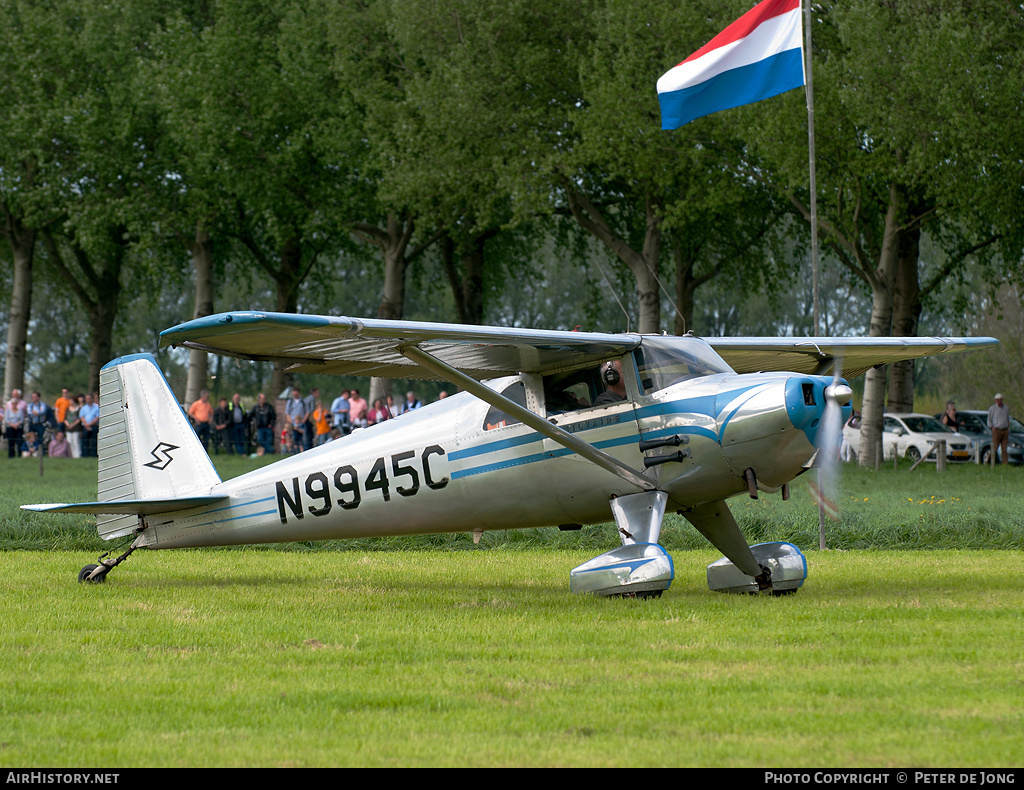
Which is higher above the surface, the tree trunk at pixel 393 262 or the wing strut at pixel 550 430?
the tree trunk at pixel 393 262

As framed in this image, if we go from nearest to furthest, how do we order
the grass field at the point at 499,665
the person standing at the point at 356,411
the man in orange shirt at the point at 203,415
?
1. the grass field at the point at 499,665
2. the person standing at the point at 356,411
3. the man in orange shirt at the point at 203,415

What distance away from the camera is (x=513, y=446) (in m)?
10.7

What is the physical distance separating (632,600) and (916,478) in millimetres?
18026

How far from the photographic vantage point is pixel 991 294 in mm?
31188

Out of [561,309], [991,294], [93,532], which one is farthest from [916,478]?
[561,309]

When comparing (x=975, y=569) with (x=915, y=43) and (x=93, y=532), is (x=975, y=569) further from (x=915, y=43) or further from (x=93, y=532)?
(x=915, y=43)

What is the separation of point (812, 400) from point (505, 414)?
2868mm

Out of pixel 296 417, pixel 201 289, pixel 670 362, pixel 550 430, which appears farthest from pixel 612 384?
pixel 201 289

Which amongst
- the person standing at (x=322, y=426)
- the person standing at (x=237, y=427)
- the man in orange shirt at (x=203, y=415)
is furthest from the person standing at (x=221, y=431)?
the person standing at (x=322, y=426)

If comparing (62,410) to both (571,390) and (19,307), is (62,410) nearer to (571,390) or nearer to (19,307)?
(19,307)

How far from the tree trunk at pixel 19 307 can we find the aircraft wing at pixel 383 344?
34.8 metres

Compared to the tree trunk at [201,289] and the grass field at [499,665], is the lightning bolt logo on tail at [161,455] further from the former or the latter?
the tree trunk at [201,289]

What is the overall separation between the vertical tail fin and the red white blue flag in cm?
A: 775

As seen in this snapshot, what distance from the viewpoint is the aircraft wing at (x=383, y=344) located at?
340 inches
